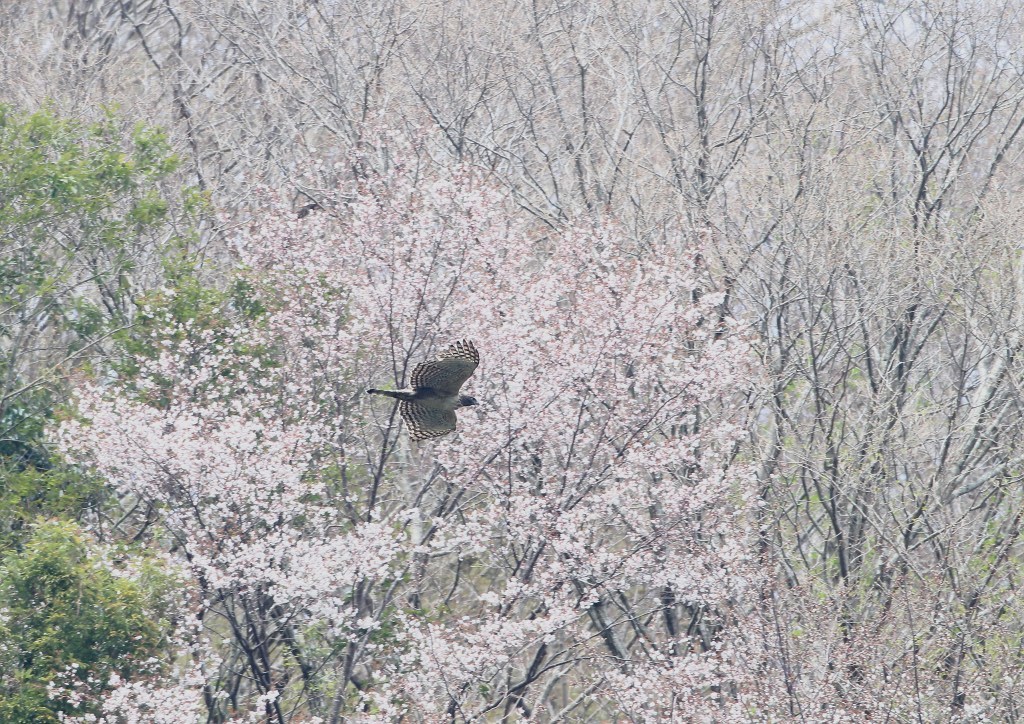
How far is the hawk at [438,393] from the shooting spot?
43.3ft

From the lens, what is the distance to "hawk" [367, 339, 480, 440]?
13.2 m

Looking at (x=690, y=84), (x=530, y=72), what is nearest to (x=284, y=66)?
(x=530, y=72)

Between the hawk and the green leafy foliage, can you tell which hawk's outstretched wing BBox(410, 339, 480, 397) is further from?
the green leafy foliage

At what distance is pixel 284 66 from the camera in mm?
21297

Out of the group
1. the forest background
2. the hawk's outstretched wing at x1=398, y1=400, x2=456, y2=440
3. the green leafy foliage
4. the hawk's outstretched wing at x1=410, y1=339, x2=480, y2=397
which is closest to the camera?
the green leafy foliage

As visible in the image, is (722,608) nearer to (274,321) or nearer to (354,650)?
(354,650)

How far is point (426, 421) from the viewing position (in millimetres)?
13633

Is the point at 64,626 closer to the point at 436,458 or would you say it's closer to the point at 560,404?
the point at 436,458

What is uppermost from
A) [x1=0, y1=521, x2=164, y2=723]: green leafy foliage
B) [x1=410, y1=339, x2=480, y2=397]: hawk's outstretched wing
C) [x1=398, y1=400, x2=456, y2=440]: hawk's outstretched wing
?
[x1=410, y1=339, x2=480, y2=397]: hawk's outstretched wing

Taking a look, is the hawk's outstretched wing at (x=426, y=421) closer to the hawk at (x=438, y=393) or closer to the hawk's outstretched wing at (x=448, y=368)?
the hawk at (x=438, y=393)

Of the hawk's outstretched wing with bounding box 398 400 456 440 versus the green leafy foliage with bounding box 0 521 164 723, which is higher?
the hawk's outstretched wing with bounding box 398 400 456 440

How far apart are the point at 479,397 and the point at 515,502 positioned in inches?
40.3

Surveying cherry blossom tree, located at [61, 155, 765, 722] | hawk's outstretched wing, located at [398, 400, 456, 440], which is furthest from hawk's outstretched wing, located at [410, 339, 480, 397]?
cherry blossom tree, located at [61, 155, 765, 722]

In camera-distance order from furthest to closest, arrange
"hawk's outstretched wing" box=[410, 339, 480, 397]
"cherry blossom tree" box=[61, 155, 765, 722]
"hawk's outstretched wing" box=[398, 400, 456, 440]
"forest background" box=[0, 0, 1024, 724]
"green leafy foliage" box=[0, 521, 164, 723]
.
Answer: "cherry blossom tree" box=[61, 155, 765, 722], "forest background" box=[0, 0, 1024, 724], "hawk's outstretched wing" box=[398, 400, 456, 440], "hawk's outstretched wing" box=[410, 339, 480, 397], "green leafy foliage" box=[0, 521, 164, 723]
